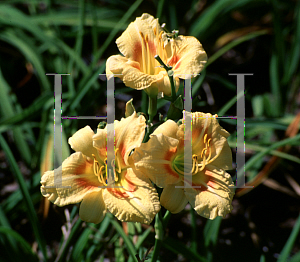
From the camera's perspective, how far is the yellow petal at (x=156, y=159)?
691 mm

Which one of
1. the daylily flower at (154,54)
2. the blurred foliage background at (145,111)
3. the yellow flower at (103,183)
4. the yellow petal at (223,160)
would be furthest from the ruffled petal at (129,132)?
the blurred foliage background at (145,111)

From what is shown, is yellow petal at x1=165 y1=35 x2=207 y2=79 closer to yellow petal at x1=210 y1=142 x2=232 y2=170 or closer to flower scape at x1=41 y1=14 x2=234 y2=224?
flower scape at x1=41 y1=14 x2=234 y2=224

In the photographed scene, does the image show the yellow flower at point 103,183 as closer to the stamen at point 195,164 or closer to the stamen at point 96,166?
the stamen at point 96,166

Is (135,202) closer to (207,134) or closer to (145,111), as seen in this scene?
(207,134)

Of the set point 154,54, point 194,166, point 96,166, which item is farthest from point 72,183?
point 154,54

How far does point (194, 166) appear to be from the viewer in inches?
29.6

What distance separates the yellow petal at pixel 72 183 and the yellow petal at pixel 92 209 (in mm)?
17

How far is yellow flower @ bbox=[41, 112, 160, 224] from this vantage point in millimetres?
688

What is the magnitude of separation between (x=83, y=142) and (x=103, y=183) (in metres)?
0.12

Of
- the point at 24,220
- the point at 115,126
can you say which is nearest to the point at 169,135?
the point at 115,126

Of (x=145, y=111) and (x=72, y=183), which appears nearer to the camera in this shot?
(x=72, y=183)

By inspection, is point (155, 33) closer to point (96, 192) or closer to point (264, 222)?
point (96, 192)

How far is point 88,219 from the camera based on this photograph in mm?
725

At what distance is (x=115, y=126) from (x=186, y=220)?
3.41 ft
